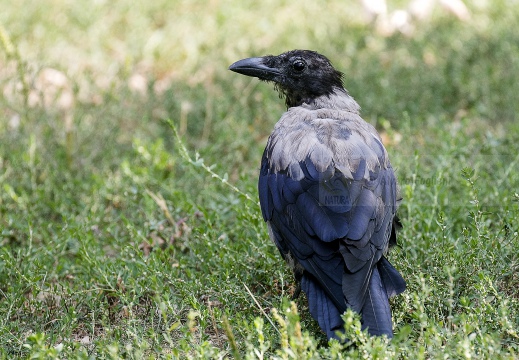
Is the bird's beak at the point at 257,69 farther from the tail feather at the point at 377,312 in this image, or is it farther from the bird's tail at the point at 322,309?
the tail feather at the point at 377,312

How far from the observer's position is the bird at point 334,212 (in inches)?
132

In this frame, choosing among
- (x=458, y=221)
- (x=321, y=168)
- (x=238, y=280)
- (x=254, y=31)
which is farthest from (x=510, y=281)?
(x=254, y=31)

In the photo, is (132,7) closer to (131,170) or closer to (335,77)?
(131,170)

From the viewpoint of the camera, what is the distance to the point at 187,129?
20.9 ft

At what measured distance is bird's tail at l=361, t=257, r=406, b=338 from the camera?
3.23 metres

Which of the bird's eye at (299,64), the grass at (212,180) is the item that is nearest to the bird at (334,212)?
the grass at (212,180)

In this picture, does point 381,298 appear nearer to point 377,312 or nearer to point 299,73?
point 377,312

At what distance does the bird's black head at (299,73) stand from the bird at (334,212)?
0.25 m

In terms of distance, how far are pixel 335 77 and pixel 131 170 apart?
5.14 feet

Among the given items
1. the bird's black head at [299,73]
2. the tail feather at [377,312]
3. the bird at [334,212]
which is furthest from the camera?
the bird's black head at [299,73]

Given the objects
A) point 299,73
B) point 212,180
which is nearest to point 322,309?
point 299,73

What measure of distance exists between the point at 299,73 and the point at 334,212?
1.48 metres

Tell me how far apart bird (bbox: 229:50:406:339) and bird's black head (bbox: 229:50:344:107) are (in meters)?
0.25

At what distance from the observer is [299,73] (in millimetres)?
4688
